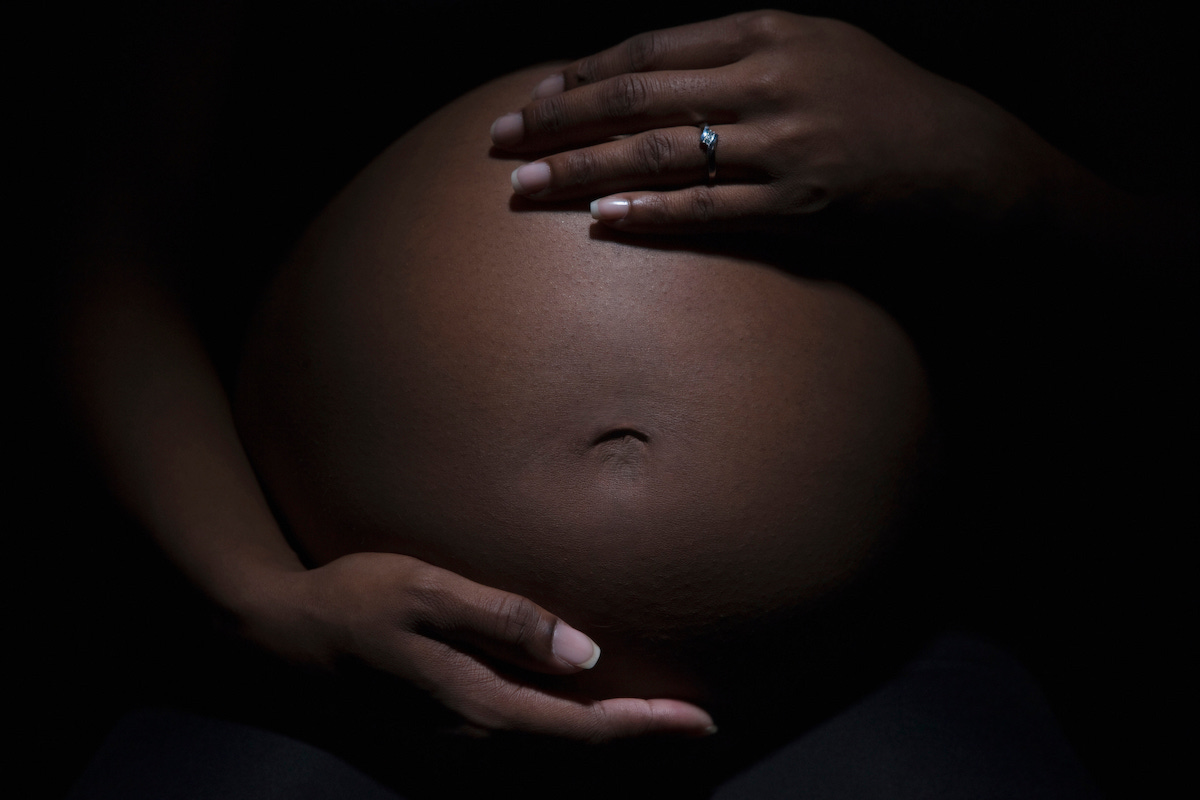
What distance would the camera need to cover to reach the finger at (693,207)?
55cm

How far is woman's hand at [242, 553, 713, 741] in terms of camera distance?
1.77 feet

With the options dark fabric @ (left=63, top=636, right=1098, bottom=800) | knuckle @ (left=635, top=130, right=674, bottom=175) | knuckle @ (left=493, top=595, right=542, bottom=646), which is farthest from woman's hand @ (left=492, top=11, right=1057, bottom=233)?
dark fabric @ (left=63, top=636, right=1098, bottom=800)

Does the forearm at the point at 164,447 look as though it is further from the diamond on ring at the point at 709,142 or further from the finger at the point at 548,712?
the diamond on ring at the point at 709,142

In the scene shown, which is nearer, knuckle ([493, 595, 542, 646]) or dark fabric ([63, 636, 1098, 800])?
knuckle ([493, 595, 542, 646])

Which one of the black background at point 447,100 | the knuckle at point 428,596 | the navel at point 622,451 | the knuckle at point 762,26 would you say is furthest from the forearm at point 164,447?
the knuckle at point 762,26

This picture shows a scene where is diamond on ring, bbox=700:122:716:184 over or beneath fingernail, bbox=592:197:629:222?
over

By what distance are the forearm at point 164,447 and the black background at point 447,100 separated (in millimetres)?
35

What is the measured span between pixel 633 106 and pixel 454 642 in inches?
17.3

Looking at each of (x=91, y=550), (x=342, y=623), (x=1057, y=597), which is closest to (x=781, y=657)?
(x=342, y=623)

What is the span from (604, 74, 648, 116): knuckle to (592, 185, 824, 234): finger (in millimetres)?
65

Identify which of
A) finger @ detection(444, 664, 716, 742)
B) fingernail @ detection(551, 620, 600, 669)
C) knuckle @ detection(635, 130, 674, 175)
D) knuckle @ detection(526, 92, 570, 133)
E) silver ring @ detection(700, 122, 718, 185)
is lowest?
finger @ detection(444, 664, 716, 742)

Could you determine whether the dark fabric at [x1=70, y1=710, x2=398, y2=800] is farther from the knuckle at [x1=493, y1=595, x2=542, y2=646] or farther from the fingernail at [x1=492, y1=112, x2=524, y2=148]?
the fingernail at [x1=492, y1=112, x2=524, y2=148]

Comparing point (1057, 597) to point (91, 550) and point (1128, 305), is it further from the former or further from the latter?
point (91, 550)

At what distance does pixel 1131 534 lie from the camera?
0.82 metres
